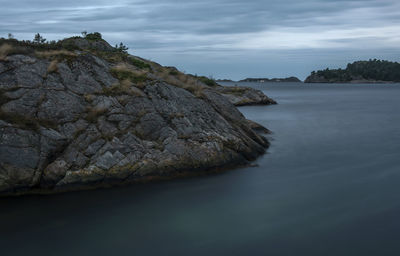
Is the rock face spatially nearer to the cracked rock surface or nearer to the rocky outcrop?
the cracked rock surface

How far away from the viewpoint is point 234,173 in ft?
67.5

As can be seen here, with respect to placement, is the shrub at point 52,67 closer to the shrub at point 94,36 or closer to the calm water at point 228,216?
the calm water at point 228,216

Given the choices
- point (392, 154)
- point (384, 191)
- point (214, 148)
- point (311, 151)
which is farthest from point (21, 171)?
point (392, 154)

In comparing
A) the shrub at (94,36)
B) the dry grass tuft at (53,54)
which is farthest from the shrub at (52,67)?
the shrub at (94,36)

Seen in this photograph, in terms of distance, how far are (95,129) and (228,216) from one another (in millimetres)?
8136

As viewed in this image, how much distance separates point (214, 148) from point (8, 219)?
35.3ft

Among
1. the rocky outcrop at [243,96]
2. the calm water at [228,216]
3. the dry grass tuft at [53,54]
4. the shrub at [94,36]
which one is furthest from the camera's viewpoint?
the rocky outcrop at [243,96]

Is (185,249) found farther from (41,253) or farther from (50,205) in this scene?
(50,205)

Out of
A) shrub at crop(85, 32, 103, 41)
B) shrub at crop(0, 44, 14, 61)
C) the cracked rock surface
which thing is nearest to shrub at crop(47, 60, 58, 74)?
the cracked rock surface

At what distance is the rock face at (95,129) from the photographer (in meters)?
17.2

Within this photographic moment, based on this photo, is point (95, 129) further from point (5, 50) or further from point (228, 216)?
point (228, 216)

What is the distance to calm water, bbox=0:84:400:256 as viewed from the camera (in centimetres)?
1280

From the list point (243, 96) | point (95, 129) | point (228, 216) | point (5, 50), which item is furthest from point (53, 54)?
point (243, 96)

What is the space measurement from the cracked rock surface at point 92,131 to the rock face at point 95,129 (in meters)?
0.05
